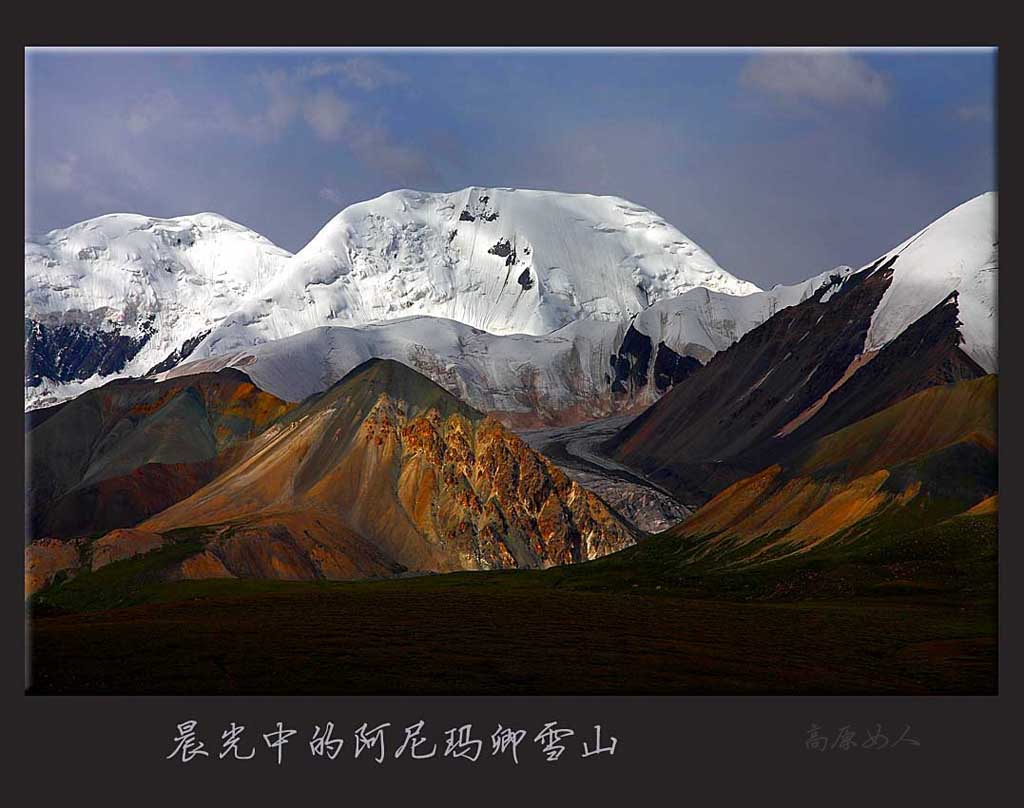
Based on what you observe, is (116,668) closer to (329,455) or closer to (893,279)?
(329,455)

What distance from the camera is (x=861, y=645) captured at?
6588 cm

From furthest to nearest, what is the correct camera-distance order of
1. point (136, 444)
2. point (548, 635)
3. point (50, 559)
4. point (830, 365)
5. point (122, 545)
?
point (830, 365) → point (136, 444) → point (122, 545) → point (50, 559) → point (548, 635)


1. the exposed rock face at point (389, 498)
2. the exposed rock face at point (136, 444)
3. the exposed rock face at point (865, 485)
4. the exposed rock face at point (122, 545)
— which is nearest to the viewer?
the exposed rock face at point (865, 485)

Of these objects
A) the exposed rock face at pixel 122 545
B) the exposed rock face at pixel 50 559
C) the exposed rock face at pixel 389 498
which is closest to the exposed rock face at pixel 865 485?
the exposed rock face at pixel 389 498

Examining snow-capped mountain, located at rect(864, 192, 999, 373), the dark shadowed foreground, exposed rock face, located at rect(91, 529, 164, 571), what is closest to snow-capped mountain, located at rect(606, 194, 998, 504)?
snow-capped mountain, located at rect(864, 192, 999, 373)

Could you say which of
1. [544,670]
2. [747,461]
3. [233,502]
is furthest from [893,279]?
[544,670]

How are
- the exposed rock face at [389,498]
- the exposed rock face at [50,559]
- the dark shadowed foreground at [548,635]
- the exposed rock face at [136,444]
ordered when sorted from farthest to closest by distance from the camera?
1. the exposed rock face at [136,444]
2. the exposed rock face at [389,498]
3. the exposed rock face at [50,559]
4. the dark shadowed foreground at [548,635]

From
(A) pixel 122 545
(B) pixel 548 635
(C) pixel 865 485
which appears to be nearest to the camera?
(B) pixel 548 635

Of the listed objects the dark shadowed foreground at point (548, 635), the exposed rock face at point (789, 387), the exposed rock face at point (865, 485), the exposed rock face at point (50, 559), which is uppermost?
the exposed rock face at point (789, 387)

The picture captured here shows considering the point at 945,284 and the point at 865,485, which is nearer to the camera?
the point at 865,485

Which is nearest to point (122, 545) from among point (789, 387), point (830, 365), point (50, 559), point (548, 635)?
point (50, 559)

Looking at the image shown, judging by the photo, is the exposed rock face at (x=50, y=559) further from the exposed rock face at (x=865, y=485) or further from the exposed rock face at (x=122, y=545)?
the exposed rock face at (x=865, y=485)

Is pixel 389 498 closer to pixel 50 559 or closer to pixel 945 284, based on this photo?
pixel 50 559

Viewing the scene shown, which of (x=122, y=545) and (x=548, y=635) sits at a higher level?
(x=122, y=545)
